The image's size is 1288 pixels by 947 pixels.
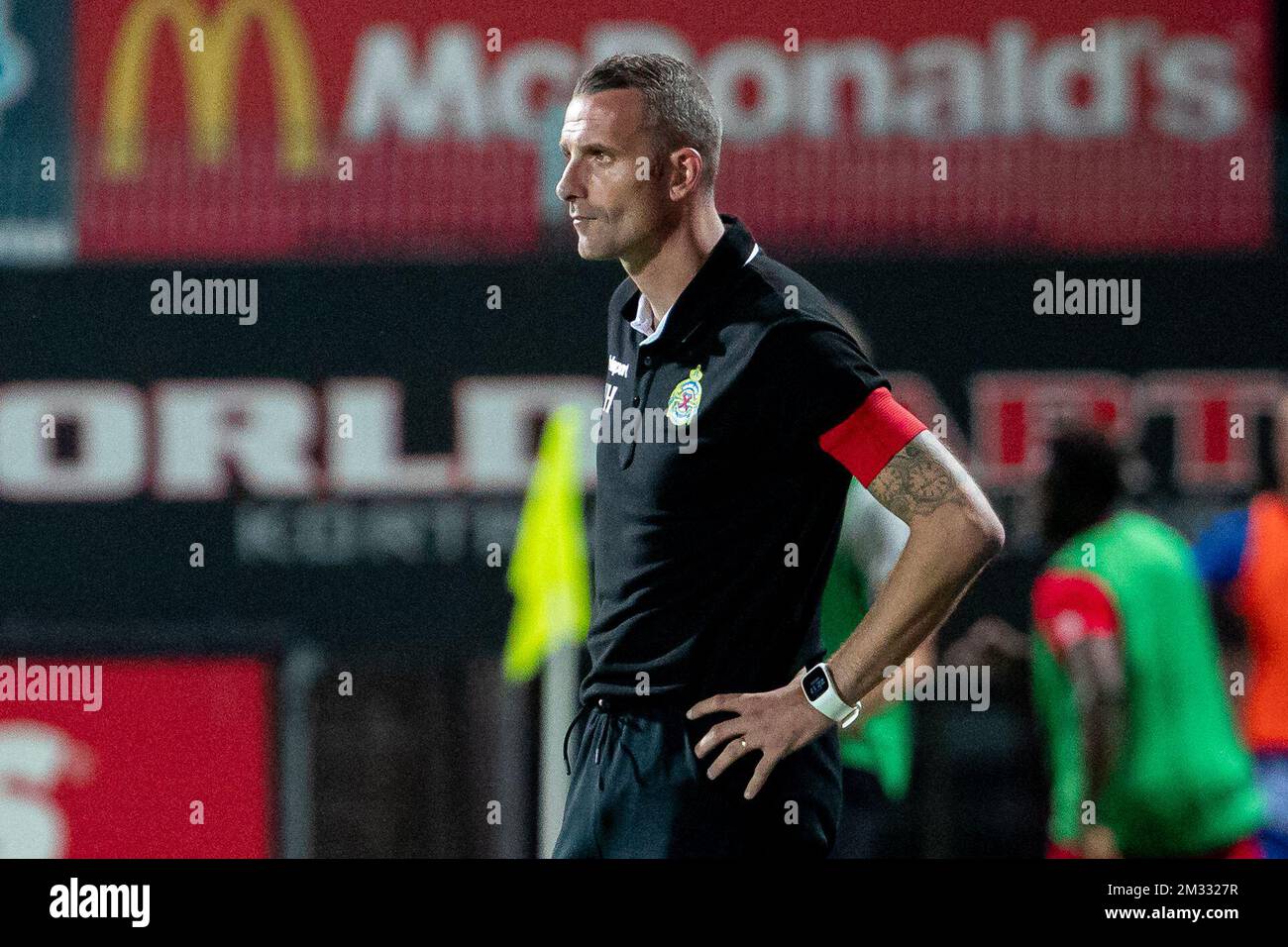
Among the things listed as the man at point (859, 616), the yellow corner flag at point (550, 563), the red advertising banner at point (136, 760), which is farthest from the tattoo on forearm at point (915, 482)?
the red advertising banner at point (136, 760)

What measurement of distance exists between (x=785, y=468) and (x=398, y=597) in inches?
116

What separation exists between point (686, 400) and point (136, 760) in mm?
3037

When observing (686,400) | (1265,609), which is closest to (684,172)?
(686,400)

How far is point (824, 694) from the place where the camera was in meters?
2.48

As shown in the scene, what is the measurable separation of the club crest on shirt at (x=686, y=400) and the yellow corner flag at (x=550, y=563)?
8.26ft

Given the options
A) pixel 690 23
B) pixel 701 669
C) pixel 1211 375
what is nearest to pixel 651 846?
pixel 701 669

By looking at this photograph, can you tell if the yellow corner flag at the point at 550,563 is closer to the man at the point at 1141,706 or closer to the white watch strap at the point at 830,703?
the man at the point at 1141,706

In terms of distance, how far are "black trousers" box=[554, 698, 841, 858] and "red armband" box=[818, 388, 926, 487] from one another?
1.31ft

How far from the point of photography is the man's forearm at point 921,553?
244 cm

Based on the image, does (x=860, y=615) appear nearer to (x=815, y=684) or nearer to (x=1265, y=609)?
(x=815, y=684)

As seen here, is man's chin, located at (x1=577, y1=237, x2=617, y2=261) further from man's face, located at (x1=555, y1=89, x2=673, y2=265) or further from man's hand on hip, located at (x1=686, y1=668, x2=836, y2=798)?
man's hand on hip, located at (x1=686, y1=668, x2=836, y2=798)

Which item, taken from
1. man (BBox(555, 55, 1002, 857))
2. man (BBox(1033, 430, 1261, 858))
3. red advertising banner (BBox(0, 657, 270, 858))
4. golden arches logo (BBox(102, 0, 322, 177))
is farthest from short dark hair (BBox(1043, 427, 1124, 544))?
golden arches logo (BBox(102, 0, 322, 177))

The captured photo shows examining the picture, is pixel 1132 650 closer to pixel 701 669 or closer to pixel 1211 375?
pixel 701 669

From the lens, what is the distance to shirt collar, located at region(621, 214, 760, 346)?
102 inches
